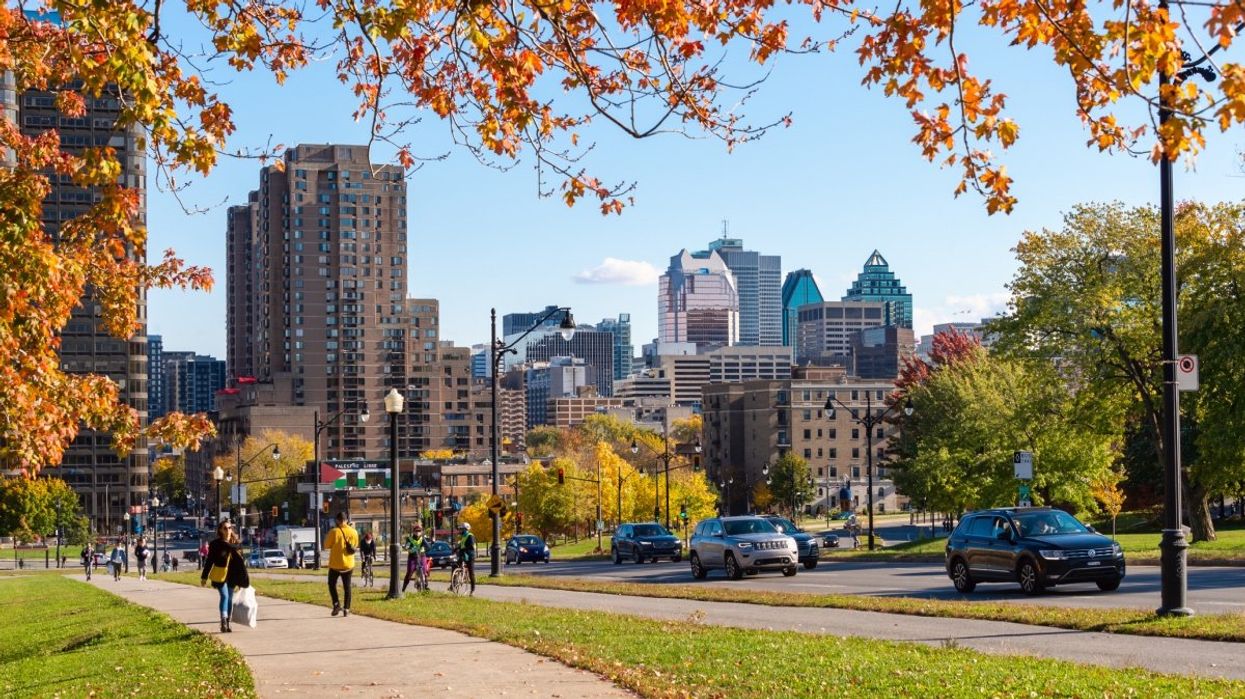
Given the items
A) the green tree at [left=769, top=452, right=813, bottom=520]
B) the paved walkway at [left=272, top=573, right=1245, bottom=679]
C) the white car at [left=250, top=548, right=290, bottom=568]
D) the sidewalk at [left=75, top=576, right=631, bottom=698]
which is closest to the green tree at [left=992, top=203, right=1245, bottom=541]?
the paved walkway at [left=272, top=573, right=1245, bottom=679]

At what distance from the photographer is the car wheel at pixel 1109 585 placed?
26.2m

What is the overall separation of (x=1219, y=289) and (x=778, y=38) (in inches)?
1465

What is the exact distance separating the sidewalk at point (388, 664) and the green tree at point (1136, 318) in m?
30.3

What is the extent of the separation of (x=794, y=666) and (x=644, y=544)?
4020 cm

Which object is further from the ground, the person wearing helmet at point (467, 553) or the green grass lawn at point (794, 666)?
the green grass lawn at point (794, 666)

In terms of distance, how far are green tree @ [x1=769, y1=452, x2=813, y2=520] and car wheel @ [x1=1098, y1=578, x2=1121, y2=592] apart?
11527 centimetres

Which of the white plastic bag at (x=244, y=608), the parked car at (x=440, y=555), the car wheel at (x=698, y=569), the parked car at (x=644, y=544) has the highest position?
the white plastic bag at (x=244, y=608)

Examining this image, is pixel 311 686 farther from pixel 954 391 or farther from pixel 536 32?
pixel 954 391

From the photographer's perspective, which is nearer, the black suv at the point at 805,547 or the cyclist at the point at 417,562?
the cyclist at the point at 417,562

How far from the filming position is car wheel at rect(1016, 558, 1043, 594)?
26.0 m

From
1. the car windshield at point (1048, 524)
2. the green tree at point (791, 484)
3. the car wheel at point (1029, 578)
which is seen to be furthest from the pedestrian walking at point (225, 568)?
the green tree at point (791, 484)

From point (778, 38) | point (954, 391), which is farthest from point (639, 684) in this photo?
point (954, 391)

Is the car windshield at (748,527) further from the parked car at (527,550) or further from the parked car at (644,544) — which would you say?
the parked car at (527,550)

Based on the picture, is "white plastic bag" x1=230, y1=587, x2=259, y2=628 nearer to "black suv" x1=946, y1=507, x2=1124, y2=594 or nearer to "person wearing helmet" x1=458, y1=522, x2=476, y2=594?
"person wearing helmet" x1=458, y1=522, x2=476, y2=594
